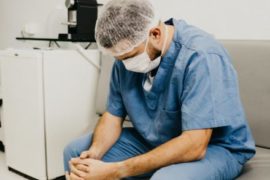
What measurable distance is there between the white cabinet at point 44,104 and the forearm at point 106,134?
1.35 ft

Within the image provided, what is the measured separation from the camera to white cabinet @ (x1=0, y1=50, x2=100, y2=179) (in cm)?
158

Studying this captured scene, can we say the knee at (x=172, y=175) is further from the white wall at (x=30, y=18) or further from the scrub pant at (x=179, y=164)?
the white wall at (x=30, y=18)

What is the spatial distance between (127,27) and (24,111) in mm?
964

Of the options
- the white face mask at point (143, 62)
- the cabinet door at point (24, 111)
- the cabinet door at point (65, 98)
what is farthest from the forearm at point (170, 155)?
the cabinet door at point (24, 111)

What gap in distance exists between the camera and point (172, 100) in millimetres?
1021

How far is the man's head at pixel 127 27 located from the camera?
95 centimetres

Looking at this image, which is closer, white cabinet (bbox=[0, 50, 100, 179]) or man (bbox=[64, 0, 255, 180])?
man (bbox=[64, 0, 255, 180])

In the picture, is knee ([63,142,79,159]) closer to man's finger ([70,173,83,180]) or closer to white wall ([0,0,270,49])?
man's finger ([70,173,83,180])

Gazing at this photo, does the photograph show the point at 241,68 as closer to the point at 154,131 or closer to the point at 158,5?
the point at 154,131

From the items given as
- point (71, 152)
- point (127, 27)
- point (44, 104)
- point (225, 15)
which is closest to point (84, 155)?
point (71, 152)

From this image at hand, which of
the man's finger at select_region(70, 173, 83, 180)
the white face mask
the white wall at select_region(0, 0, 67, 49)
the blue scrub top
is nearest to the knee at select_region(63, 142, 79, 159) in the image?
the man's finger at select_region(70, 173, 83, 180)

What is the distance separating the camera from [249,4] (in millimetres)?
1422

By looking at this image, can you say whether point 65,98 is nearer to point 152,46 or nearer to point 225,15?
point 152,46

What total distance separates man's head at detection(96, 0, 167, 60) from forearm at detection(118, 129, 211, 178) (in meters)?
0.33
